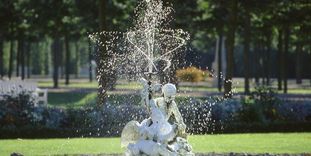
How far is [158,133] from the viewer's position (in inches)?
412

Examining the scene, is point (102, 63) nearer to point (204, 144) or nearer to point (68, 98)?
point (204, 144)

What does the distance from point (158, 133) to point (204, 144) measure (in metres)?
5.44

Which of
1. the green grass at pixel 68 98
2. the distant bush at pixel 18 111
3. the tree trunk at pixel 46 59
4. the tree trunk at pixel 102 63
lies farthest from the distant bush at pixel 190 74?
the tree trunk at pixel 46 59

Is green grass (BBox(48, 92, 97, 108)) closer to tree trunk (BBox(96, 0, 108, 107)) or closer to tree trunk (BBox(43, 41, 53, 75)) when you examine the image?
tree trunk (BBox(96, 0, 108, 107))

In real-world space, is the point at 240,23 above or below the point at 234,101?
above

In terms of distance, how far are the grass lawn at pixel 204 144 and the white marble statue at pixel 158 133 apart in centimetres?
331

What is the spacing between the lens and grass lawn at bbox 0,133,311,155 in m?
14.5

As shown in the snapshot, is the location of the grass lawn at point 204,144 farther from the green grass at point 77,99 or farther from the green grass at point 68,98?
the green grass at point 68,98

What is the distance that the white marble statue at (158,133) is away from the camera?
10.3 metres

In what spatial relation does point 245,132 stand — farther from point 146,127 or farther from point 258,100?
point 146,127

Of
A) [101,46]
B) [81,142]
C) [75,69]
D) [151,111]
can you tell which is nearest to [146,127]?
[151,111]

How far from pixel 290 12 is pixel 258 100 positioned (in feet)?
44.1

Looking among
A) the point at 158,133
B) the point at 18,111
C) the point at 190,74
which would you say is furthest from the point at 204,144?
the point at 190,74

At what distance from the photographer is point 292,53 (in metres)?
71.7
